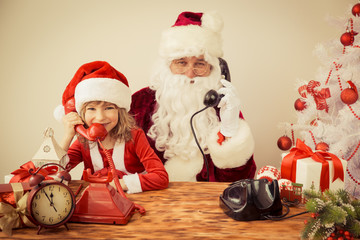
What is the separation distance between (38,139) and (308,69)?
2189mm

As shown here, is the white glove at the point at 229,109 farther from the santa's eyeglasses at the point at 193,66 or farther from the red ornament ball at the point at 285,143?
the red ornament ball at the point at 285,143

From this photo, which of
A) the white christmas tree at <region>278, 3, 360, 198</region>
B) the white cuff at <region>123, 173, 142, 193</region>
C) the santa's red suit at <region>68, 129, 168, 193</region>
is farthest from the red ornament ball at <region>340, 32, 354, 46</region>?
the white cuff at <region>123, 173, 142, 193</region>

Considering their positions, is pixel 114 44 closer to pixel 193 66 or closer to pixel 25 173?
pixel 193 66

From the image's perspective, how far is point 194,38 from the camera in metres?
1.80

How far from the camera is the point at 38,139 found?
231cm

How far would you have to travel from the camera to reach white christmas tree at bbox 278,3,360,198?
189cm

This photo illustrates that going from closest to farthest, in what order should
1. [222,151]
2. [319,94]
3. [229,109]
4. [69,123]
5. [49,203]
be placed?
1. [49,203]
2. [69,123]
3. [229,109]
4. [222,151]
5. [319,94]

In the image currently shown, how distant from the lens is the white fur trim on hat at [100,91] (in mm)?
1266

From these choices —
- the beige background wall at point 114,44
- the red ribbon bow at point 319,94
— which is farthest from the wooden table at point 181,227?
the beige background wall at point 114,44

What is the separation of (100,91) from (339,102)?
5.40 feet

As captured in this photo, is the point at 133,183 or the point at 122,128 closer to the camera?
the point at 133,183

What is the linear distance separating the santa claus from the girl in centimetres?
41

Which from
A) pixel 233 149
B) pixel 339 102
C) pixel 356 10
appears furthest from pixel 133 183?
pixel 356 10

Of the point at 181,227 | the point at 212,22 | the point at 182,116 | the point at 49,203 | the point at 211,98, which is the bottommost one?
the point at 181,227
